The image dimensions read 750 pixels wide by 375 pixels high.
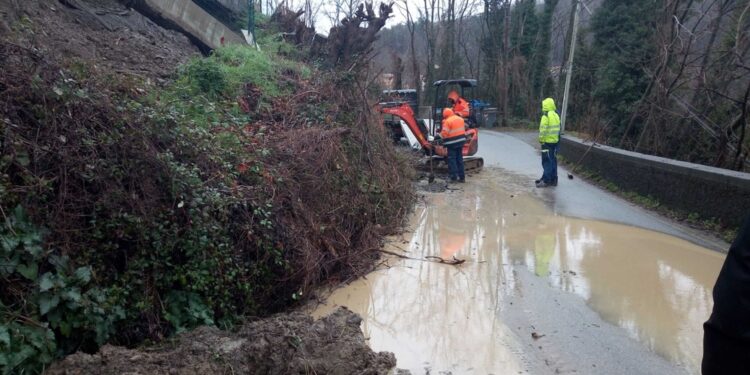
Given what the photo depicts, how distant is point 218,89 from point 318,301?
4.44m

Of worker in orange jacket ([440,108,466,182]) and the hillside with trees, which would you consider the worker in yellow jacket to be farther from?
the hillside with trees

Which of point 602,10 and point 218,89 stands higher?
point 602,10

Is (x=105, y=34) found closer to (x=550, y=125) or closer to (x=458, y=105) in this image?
(x=458, y=105)

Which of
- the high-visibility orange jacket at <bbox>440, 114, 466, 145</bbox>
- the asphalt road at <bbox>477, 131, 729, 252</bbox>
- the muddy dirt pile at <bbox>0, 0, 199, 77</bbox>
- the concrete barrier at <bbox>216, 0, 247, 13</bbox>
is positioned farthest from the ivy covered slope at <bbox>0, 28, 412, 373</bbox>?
the concrete barrier at <bbox>216, 0, 247, 13</bbox>

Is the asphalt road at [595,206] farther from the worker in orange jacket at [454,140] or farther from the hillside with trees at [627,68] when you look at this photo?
the hillside with trees at [627,68]

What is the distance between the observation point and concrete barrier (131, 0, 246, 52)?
1078 centimetres

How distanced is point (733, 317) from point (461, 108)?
497 inches

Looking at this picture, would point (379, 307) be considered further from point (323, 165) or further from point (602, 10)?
point (602, 10)

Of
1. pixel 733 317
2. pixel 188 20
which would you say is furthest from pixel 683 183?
pixel 188 20

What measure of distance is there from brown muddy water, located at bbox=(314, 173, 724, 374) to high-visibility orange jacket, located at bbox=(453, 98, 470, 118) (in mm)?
5241

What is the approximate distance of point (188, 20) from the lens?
11453 millimetres

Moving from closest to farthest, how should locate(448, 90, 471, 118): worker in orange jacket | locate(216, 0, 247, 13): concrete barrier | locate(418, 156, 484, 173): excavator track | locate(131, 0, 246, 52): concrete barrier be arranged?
locate(131, 0, 246, 52): concrete barrier → locate(418, 156, 484, 173): excavator track → locate(448, 90, 471, 118): worker in orange jacket → locate(216, 0, 247, 13): concrete barrier

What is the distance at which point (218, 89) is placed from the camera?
8.20m

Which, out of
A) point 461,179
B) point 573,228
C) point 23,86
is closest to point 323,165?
point 23,86
